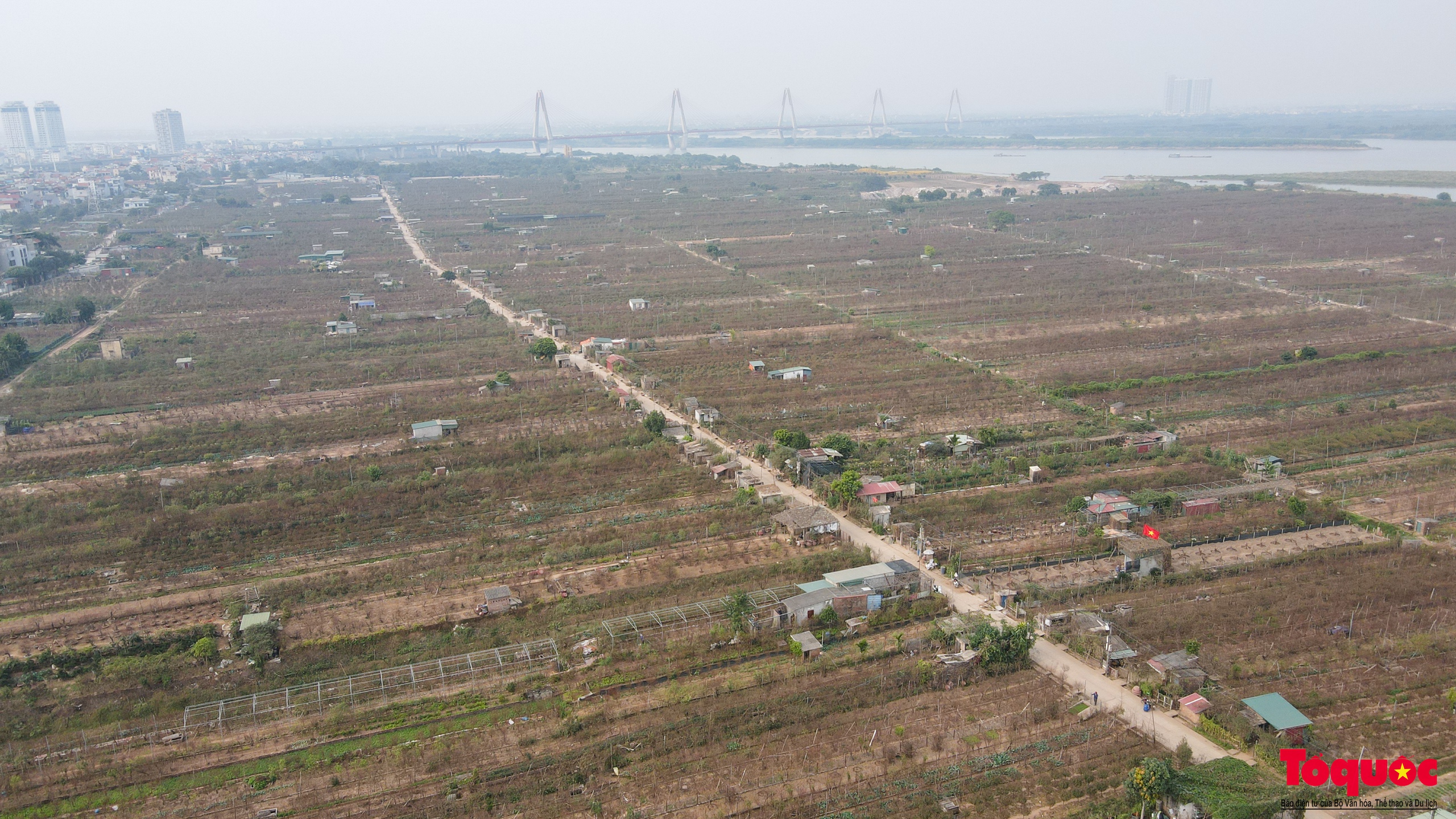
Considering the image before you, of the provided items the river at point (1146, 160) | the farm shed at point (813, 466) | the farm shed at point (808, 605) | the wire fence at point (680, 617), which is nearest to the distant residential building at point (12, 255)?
the farm shed at point (813, 466)

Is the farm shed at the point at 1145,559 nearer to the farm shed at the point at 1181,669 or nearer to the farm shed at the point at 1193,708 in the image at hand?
the farm shed at the point at 1181,669

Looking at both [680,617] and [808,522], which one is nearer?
[680,617]

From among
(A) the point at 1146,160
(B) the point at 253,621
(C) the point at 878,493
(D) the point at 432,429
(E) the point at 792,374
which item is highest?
(A) the point at 1146,160

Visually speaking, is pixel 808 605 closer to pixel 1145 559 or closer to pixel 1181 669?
pixel 1181 669

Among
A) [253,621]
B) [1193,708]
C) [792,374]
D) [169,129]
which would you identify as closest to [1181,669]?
[1193,708]

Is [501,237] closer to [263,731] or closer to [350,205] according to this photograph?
[350,205]

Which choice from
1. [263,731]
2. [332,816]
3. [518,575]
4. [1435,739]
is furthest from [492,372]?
[1435,739]

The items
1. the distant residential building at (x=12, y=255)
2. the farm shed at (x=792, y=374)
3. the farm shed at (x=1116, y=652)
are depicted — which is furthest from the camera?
the distant residential building at (x=12, y=255)
